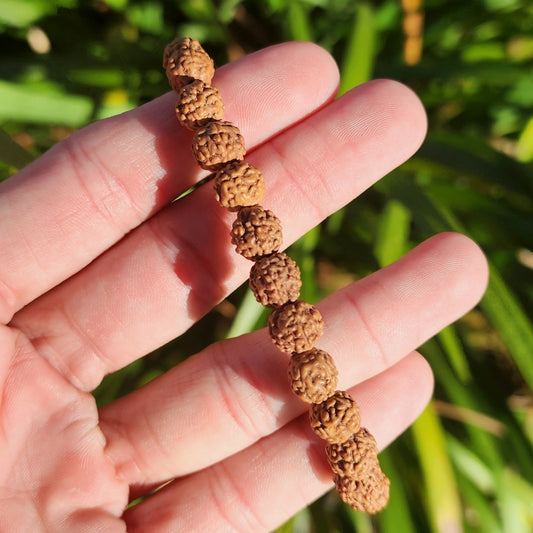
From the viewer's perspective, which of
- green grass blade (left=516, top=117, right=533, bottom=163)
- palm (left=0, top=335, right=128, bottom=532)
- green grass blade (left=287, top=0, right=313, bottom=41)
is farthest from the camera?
green grass blade (left=516, top=117, right=533, bottom=163)

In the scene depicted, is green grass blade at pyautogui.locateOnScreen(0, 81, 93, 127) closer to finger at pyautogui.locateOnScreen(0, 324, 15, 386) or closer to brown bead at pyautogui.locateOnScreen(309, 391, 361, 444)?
finger at pyautogui.locateOnScreen(0, 324, 15, 386)

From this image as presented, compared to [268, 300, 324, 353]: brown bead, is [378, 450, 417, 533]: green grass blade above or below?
below

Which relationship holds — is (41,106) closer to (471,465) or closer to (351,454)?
(351,454)

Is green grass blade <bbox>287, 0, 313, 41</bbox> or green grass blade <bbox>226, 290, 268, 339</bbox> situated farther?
green grass blade <bbox>287, 0, 313, 41</bbox>

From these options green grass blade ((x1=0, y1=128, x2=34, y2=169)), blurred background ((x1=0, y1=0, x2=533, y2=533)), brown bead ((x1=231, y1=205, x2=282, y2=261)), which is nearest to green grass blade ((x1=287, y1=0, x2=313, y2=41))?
blurred background ((x1=0, y1=0, x2=533, y2=533))

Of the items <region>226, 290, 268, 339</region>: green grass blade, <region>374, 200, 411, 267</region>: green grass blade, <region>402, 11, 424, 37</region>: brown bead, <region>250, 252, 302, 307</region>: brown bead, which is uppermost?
<region>402, 11, 424, 37</region>: brown bead
